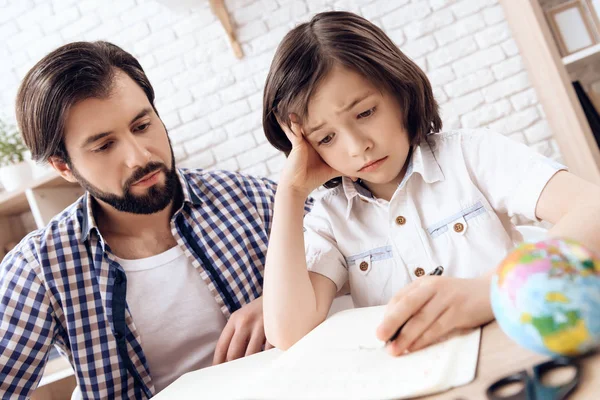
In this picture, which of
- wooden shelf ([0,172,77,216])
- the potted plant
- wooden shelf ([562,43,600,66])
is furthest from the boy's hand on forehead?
the potted plant

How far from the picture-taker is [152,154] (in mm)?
1401

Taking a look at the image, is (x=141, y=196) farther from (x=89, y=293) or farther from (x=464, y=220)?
(x=464, y=220)

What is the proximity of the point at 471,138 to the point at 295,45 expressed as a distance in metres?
0.38

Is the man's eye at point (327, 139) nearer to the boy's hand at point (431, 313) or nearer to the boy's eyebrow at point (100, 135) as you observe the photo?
the boy's hand at point (431, 313)

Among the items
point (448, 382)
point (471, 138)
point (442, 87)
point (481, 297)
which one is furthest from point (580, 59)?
point (448, 382)

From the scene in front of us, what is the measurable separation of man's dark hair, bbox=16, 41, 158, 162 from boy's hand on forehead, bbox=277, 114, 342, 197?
54 centimetres

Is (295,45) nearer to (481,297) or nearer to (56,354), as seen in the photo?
(481,297)

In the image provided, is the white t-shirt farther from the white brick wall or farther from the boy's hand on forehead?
the white brick wall

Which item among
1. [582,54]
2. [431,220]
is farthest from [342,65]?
[582,54]

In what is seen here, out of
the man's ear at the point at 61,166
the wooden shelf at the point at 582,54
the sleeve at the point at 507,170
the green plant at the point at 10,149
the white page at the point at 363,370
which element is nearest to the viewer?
the white page at the point at 363,370

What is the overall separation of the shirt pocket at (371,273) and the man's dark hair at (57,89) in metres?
0.74

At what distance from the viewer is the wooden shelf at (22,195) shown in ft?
8.07

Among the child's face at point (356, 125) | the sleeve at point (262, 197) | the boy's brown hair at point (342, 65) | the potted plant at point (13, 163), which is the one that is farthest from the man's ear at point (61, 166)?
the potted plant at point (13, 163)

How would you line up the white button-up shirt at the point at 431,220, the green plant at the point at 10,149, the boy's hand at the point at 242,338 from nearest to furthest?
the white button-up shirt at the point at 431,220, the boy's hand at the point at 242,338, the green plant at the point at 10,149
